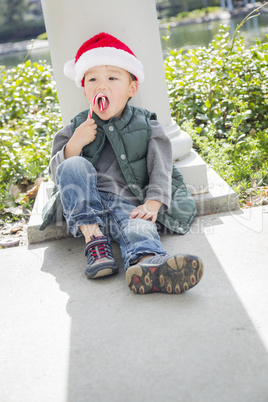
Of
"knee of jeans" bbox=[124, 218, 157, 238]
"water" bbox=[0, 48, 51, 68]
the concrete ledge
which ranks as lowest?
"water" bbox=[0, 48, 51, 68]

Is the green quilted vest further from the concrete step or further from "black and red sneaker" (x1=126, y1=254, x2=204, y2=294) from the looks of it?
"black and red sneaker" (x1=126, y1=254, x2=204, y2=294)

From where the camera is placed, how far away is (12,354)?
1.78 m

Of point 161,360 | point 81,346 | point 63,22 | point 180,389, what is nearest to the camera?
point 180,389

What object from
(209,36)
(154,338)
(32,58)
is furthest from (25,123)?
(32,58)

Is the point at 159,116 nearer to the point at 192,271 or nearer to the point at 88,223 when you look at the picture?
the point at 88,223

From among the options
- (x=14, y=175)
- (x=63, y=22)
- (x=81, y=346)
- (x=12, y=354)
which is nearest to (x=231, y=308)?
(x=81, y=346)

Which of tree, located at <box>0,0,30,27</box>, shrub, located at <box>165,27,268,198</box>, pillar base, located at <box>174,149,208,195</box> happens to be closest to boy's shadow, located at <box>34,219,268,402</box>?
pillar base, located at <box>174,149,208,195</box>

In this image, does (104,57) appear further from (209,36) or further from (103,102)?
(209,36)

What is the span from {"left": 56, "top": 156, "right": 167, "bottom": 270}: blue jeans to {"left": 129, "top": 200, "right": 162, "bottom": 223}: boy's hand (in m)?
0.04

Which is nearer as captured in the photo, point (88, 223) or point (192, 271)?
point (192, 271)

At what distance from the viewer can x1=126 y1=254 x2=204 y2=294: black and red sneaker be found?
1938 millimetres

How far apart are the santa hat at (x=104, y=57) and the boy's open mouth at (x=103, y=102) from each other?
159mm

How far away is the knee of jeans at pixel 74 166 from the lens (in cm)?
237

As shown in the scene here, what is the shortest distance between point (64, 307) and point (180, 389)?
0.72 meters
